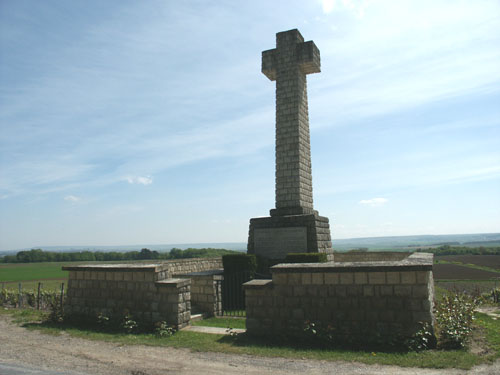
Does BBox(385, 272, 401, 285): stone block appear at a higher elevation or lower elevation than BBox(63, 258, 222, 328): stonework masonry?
higher

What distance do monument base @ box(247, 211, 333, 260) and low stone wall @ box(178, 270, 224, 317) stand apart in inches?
188

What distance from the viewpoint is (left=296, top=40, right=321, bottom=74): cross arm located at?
54.9ft

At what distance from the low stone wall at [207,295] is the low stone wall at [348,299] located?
2.90 metres

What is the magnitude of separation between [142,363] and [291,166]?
36.5 feet

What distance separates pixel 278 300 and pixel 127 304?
412cm

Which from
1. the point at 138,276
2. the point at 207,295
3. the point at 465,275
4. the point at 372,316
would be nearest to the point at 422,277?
the point at 372,316

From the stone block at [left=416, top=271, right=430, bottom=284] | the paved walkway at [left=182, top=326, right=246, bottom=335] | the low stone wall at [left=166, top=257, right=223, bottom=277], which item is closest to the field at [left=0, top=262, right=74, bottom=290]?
the low stone wall at [left=166, top=257, right=223, bottom=277]

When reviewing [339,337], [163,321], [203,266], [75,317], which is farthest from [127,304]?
[203,266]

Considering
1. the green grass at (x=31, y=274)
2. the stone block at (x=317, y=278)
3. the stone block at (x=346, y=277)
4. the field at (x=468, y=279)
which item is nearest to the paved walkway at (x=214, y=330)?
the stone block at (x=317, y=278)

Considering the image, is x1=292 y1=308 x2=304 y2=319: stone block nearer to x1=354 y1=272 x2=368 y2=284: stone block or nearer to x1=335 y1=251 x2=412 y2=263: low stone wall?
x1=354 y1=272 x2=368 y2=284: stone block

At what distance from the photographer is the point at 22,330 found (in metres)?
9.38

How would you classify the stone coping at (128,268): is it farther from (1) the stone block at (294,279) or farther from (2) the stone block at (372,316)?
(2) the stone block at (372,316)

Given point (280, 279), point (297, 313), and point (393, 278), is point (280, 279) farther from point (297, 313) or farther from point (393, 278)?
point (393, 278)

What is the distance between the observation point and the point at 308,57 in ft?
54.9
